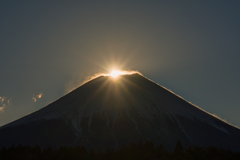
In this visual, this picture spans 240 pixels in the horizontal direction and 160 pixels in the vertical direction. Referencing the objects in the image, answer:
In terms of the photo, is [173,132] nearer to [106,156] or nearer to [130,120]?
[130,120]

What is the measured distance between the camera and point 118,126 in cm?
16175

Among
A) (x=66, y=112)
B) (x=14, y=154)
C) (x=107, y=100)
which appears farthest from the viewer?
(x=107, y=100)

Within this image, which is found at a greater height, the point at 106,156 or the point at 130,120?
the point at 130,120

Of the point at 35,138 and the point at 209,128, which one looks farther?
the point at 209,128

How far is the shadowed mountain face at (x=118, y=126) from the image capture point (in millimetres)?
150500

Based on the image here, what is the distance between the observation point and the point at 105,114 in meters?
175

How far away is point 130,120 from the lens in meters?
169

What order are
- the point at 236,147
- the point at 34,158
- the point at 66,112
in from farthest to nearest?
the point at 66,112
the point at 236,147
the point at 34,158

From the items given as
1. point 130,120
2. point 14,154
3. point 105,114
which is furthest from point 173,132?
point 14,154

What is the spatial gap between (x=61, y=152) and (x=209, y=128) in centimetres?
12707

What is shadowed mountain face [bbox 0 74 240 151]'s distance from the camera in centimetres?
15050

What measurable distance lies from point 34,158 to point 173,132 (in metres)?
110

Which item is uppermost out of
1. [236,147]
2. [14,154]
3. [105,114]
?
[105,114]

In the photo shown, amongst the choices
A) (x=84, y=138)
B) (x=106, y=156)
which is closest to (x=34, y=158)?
(x=106, y=156)
